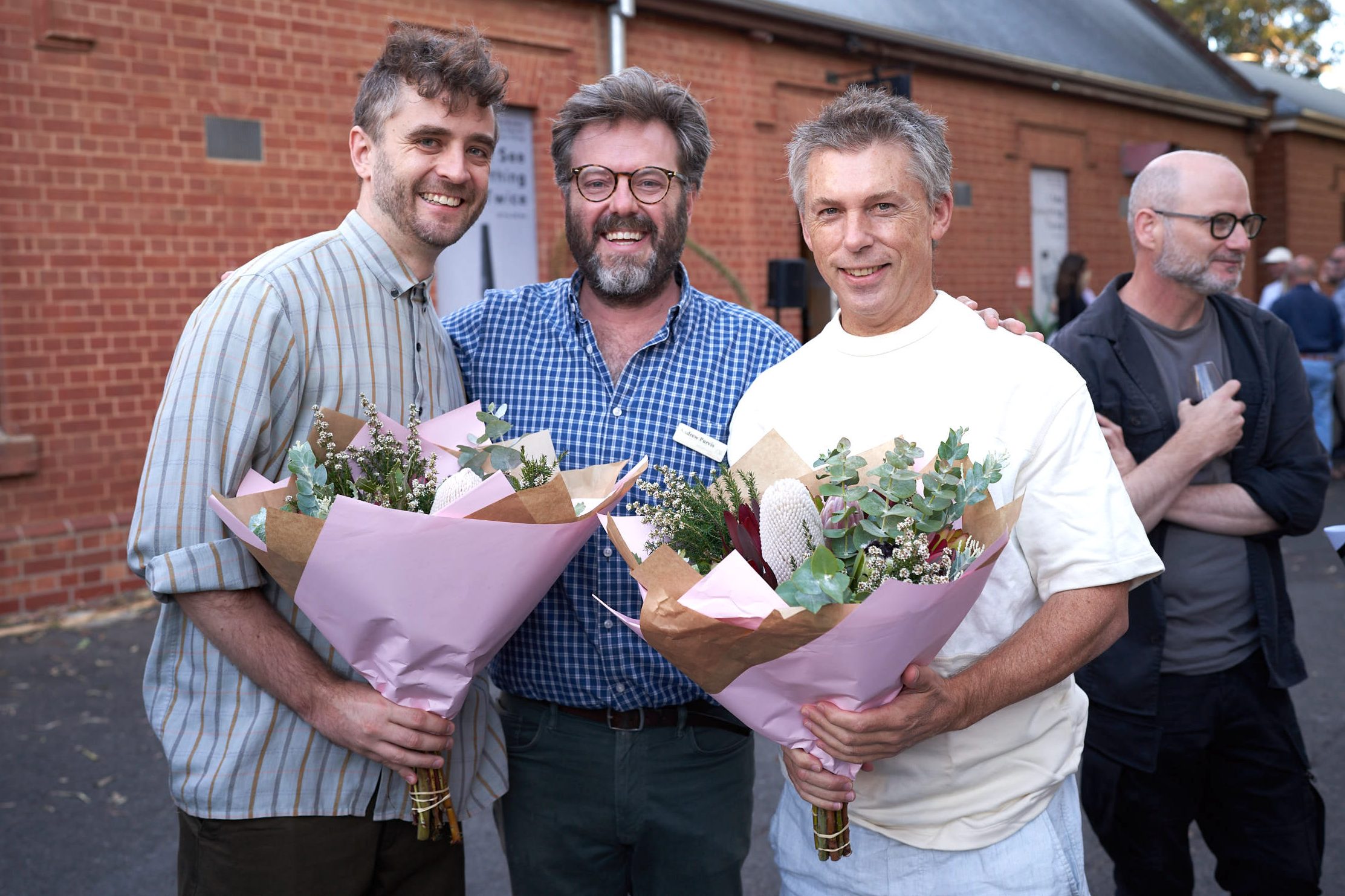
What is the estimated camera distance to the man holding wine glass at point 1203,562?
291 centimetres

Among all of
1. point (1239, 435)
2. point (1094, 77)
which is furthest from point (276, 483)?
point (1094, 77)

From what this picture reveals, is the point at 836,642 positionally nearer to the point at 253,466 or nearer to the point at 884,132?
the point at 884,132

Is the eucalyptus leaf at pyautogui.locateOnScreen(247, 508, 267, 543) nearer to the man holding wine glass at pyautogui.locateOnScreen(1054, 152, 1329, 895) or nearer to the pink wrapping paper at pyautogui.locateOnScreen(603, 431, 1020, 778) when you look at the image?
the pink wrapping paper at pyautogui.locateOnScreen(603, 431, 1020, 778)

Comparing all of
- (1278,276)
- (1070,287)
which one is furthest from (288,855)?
(1278,276)

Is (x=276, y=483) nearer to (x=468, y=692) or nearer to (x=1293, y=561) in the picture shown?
(x=468, y=692)

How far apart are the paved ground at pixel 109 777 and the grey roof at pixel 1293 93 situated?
47.0 feet

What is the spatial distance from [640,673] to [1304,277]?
39.0ft

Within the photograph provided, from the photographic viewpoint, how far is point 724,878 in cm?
266

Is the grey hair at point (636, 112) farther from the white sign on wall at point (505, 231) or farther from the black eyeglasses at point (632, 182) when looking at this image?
the white sign on wall at point (505, 231)

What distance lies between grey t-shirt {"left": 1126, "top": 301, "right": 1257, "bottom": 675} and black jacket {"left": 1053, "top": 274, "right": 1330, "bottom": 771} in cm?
3

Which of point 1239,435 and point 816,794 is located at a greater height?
point 1239,435

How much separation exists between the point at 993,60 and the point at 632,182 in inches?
455

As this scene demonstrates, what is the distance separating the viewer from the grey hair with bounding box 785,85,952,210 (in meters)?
2.12

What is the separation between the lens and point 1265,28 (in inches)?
1329
